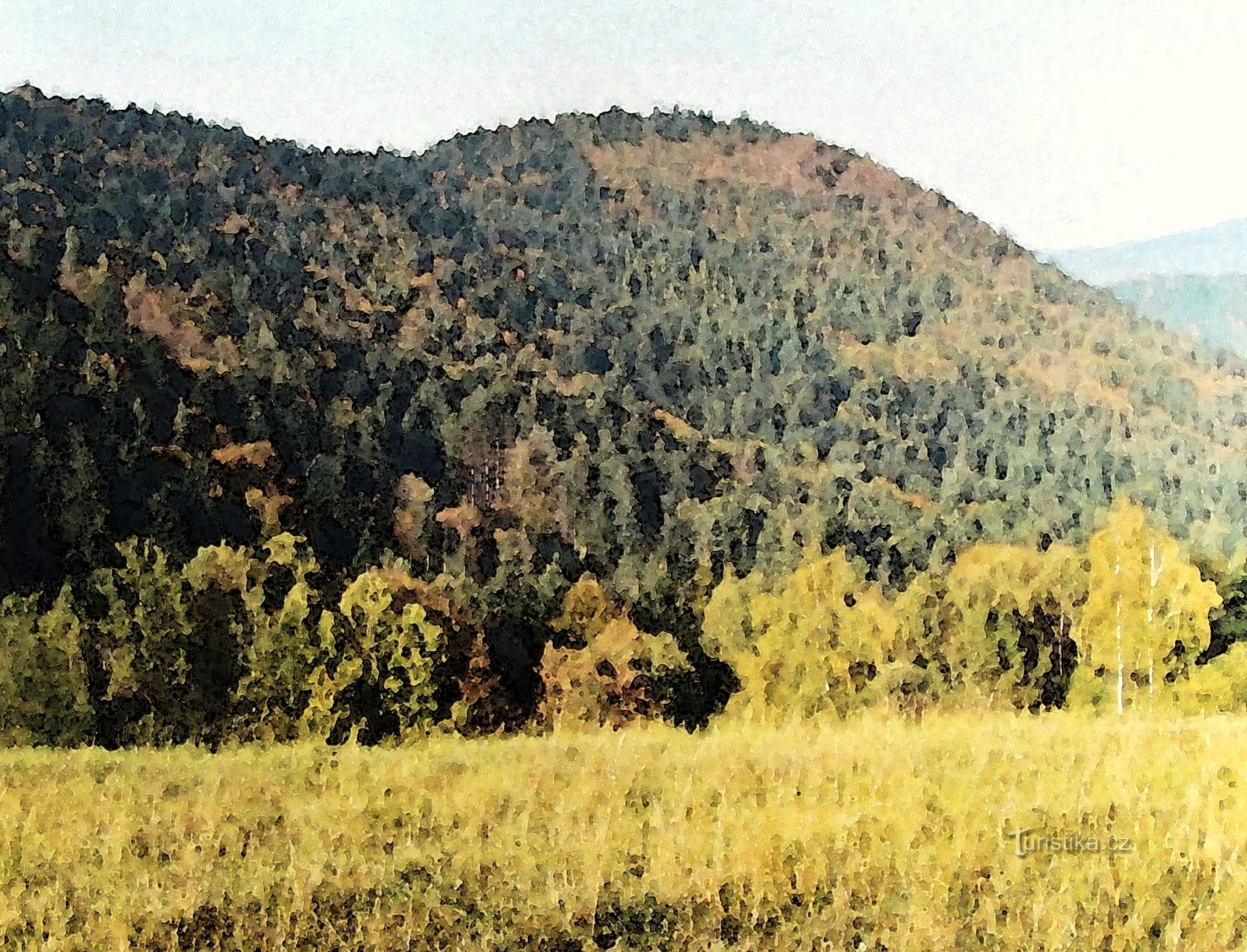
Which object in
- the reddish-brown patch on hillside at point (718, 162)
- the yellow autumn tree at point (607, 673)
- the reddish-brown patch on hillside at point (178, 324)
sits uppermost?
the reddish-brown patch on hillside at point (718, 162)

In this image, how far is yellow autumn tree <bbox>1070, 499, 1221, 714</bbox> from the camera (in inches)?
235

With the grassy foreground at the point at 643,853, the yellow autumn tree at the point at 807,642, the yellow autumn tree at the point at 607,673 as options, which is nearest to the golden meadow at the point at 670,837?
the grassy foreground at the point at 643,853

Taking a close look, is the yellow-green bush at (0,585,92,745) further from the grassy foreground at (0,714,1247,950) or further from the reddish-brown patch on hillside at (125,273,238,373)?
the reddish-brown patch on hillside at (125,273,238,373)

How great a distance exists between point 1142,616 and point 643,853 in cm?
428

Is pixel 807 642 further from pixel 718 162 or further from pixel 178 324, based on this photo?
pixel 718 162

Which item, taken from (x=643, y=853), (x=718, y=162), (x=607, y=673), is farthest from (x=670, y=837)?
(x=718, y=162)

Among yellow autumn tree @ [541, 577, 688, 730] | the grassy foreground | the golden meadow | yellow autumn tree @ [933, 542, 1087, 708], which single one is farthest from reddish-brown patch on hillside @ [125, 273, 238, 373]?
the grassy foreground

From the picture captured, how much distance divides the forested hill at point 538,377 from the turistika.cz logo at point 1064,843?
1363cm

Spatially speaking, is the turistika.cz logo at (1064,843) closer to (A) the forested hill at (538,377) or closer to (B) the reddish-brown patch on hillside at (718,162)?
(A) the forested hill at (538,377)

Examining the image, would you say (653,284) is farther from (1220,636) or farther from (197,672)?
(1220,636)

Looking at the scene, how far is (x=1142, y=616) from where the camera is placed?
5996 millimetres

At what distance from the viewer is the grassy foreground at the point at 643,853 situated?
2.62 m

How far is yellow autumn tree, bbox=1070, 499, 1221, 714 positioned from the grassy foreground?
7.32 ft

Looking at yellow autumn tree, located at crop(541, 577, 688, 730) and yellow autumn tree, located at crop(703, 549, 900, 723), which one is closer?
yellow autumn tree, located at crop(703, 549, 900, 723)
